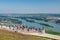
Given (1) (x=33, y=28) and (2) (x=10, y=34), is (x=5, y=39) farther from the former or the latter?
(1) (x=33, y=28)

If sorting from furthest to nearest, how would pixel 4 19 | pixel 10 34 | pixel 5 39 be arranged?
pixel 4 19 → pixel 10 34 → pixel 5 39

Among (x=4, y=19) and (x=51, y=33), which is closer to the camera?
(x=51, y=33)

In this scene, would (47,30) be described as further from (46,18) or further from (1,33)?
(1,33)

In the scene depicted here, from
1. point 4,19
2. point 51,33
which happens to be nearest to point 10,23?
point 4,19

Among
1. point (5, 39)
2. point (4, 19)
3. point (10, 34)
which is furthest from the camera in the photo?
point (4, 19)

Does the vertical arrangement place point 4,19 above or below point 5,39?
above

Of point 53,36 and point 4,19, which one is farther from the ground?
point 4,19

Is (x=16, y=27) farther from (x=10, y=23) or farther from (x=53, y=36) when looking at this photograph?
(x=53, y=36)

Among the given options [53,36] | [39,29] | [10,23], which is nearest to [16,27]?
[10,23]

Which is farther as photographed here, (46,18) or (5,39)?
(46,18)
